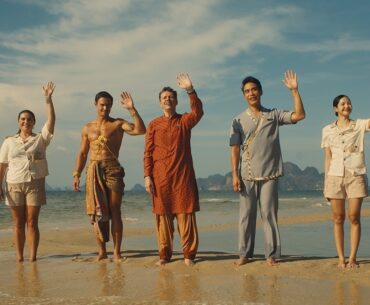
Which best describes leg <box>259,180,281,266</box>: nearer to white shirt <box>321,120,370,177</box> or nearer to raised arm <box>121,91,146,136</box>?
white shirt <box>321,120,370,177</box>

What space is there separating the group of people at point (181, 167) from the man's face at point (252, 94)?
0.04 ft

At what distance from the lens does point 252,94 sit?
5562 millimetres

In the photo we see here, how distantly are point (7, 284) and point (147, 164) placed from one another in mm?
2044

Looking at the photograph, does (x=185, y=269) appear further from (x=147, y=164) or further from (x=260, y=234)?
(x=260, y=234)

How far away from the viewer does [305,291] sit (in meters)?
4.34

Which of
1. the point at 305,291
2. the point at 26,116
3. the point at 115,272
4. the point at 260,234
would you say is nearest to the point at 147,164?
the point at 115,272

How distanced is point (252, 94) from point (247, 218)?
4.67 feet

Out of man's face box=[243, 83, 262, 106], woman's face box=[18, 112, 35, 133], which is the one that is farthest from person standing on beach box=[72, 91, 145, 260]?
man's face box=[243, 83, 262, 106]

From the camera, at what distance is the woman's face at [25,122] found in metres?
6.43

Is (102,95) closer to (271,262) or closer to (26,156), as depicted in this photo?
(26,156)

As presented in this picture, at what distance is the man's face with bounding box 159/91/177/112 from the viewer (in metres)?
5.75

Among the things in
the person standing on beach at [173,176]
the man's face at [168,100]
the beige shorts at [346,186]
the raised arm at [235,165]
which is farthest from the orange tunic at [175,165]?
the beige shorts at [346,186]

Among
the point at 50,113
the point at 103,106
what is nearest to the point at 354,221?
the point at 103,106

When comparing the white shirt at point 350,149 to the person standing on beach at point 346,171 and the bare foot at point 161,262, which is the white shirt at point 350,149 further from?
the bare foot at point 161,262
